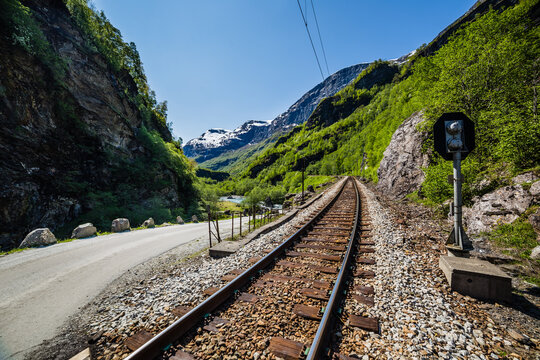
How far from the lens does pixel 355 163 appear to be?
5894 centimetres

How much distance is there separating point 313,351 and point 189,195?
29567 millimetres

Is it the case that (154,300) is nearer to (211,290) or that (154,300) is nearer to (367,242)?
(211,290)

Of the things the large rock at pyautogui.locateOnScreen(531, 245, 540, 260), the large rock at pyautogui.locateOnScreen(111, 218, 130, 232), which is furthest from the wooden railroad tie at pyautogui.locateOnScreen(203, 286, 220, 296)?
the large rock at pyautogui.locateOnScreen(111, 218, 130, 232)

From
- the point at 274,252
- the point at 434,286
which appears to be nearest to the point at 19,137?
the point at 274,252

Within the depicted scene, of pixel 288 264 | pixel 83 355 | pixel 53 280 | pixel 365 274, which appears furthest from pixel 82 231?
pixel 365 274

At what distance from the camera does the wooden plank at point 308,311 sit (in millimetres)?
2997

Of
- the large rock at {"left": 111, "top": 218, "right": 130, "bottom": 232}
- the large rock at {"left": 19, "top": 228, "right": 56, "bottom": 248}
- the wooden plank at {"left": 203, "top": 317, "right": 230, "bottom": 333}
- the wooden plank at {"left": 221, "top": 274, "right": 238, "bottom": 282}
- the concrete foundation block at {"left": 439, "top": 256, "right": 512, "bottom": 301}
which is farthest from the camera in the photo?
the large rock at {"left": 111, "top": 218, "right": 130, "bottom": 232}

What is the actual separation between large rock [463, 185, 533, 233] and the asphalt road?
11089mm

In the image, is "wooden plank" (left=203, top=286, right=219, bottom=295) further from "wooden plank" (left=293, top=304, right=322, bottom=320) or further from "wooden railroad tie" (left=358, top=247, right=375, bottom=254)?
"wooden railroad tie" (left=358, top=247, right=375, bottom=254)

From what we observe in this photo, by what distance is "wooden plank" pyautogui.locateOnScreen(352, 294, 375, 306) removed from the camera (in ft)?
10.8

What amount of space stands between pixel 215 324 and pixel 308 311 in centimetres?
147

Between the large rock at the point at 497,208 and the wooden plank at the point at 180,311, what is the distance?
8798 mm

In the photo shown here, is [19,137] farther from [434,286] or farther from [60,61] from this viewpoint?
[434,286]

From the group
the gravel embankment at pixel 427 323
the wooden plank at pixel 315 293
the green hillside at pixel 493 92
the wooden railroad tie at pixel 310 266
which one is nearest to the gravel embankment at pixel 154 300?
the wooden railroad tie at pixel 310 266
